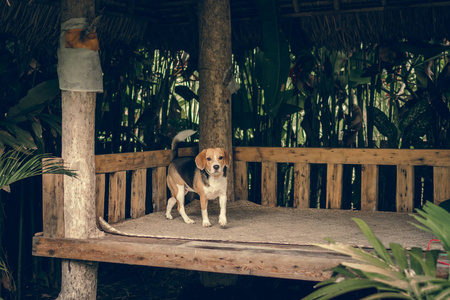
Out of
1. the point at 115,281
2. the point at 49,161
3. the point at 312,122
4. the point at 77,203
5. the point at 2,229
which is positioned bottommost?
the point at 115,281

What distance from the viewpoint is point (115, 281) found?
4449 millimetres

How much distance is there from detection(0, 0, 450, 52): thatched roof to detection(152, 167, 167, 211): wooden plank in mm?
1125

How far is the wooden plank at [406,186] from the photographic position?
172 inches

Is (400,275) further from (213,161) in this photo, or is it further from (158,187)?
(158,187)

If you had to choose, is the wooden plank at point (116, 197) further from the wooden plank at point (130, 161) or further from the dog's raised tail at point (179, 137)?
the dog's raised tail at point (179, 137)

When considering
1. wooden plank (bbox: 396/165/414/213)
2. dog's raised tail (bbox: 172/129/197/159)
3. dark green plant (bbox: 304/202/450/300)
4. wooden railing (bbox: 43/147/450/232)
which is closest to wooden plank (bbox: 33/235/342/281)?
wooden railing (bbox: 43/147/450/232)

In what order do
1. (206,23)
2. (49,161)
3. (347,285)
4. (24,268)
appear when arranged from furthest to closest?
(206,23), (24,268), (49,161), (347,285)

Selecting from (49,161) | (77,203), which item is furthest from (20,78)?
(77,203)

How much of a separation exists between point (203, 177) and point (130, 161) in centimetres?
62

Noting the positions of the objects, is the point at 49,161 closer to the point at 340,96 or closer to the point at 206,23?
the point at 206,23

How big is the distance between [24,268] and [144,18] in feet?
7.28

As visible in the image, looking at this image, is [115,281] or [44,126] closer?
[44,126]

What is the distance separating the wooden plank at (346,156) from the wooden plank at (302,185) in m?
0.06

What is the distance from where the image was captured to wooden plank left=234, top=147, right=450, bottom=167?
14.0 ft
